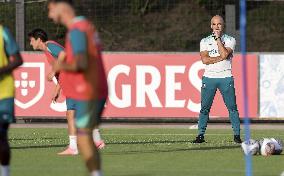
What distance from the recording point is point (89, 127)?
1082 centimetres

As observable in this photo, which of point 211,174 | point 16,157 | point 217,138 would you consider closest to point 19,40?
point 217,138

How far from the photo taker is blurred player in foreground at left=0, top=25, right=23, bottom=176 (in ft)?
39.3

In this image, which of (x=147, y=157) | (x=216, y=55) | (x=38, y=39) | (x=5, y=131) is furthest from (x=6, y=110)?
(x=216, y=55)

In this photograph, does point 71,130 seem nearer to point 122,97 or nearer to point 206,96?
point 206,96

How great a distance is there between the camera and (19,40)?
2786 centimetres

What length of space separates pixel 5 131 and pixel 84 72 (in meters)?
1.88

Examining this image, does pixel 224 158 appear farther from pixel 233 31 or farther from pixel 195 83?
pixel 233 31

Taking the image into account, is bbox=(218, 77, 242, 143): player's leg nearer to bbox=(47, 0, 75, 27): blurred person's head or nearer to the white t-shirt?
the white t-shirt

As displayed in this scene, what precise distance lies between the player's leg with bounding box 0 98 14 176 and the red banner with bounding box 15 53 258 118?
1322 cm

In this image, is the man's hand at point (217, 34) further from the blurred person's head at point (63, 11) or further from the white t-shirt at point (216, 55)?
the blurred person's head at point (63, 11)

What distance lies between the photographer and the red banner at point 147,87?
83.7 ft

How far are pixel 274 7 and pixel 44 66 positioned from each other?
A: 49.7 feet

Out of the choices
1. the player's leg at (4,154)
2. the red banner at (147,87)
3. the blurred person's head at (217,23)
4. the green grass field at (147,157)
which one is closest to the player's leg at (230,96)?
the green grass field at (147,157)

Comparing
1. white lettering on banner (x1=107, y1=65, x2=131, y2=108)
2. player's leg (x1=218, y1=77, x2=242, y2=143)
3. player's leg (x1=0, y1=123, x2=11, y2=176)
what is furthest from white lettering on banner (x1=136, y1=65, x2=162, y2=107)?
player's leg (x1=0, y1=123, x2=11, y2=176)
